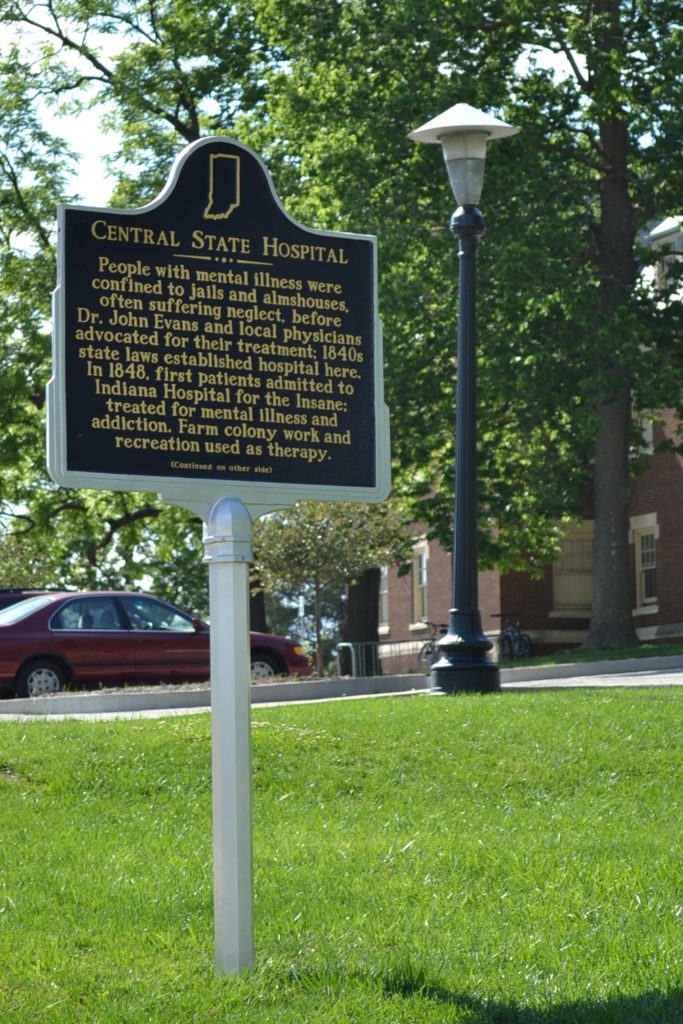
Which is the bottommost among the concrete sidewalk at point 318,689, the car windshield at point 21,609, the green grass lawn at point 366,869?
the green grass lawn at point 366,869

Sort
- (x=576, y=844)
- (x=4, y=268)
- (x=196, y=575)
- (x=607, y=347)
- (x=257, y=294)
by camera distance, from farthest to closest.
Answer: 1. (x=196, y=575)
2. (x=4, y=268)
3. (x=607, y=347)
4. (x=576, y=844)
5. (x=257, y=294)

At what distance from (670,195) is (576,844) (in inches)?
813

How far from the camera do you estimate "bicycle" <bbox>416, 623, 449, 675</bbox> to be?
123 feet

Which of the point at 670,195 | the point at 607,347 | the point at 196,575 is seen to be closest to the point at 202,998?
the point at 607,347

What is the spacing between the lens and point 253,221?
7199mm

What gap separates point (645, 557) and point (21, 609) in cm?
2149

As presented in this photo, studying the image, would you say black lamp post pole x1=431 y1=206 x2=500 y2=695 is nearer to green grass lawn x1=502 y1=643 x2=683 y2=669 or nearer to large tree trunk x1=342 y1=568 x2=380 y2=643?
green grass lawn x1=502 y1=643 x2=683 y2=669

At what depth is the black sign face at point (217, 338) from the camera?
22.1 ft

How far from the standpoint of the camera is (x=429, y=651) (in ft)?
127

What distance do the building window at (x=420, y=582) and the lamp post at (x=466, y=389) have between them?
95.8 feet

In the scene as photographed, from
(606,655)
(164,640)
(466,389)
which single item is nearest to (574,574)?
(606,655)

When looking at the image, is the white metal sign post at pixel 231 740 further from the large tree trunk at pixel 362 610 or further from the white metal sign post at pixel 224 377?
the large tree trunk at pixel 362 610

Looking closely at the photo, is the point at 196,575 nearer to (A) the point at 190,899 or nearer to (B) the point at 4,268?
(B) the point at 4,268

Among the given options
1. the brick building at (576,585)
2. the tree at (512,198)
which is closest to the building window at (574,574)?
the brick building at (576,585)
